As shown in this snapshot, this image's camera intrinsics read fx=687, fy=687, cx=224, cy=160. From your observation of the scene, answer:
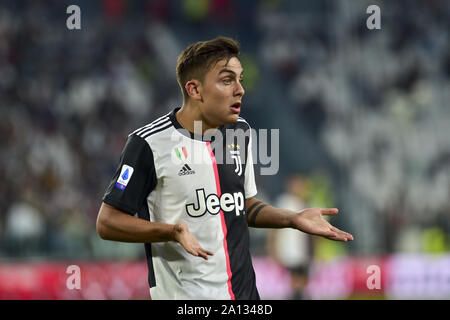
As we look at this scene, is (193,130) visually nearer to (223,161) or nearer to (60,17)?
(223,161)

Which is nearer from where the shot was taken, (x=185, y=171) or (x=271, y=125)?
(x=185, y=171)

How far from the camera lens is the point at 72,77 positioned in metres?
14.0

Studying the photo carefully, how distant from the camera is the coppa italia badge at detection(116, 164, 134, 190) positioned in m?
3.68

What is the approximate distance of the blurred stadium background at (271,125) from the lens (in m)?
11.6

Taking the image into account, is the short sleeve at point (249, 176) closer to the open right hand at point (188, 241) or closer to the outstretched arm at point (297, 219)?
the outstretched arm at point (297, 219)

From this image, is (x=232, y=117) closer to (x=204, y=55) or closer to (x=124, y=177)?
(x=204, y=55)

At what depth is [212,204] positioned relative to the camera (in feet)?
12.5

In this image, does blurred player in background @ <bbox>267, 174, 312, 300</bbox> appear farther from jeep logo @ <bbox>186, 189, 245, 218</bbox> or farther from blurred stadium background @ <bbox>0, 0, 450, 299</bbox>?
jeep logo @ <bbox>186, 189, 245, 218</bbox>

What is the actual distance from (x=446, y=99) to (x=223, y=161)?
1107cm

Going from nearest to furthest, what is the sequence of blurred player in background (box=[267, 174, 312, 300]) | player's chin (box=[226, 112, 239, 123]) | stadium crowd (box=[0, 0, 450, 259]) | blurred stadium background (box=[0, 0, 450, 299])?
player's chin (box=[226, 112, 239, 123])
blurred player in background (box=[267, 174, 312, 300])
blurred stadium background (box=[0, 0, 450, 299])
stadium crowd (box=[0, 0, 450, 259])

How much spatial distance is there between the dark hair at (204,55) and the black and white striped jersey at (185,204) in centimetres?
31

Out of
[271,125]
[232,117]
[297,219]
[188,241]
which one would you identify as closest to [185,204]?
[188,241]

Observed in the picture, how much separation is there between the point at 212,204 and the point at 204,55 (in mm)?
841

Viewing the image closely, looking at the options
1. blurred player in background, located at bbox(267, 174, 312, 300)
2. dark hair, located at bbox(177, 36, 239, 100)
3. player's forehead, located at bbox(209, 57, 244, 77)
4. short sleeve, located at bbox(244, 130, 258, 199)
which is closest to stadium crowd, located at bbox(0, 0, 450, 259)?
blurred player in background, located at bbox(267, 174, 312, 300)
